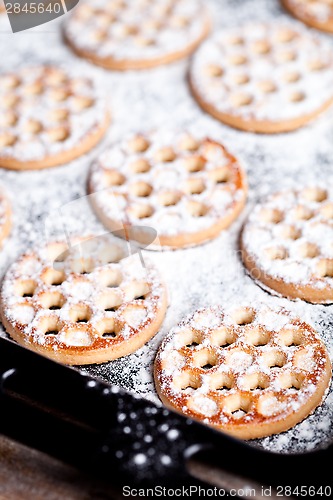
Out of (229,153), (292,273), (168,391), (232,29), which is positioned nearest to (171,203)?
(229,153)

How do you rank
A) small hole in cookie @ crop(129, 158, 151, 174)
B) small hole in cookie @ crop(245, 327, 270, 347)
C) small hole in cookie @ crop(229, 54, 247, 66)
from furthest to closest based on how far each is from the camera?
small hole in cookie @ crop(229, 54, 247, 66) < small hole in cookie @ crop(129, 158, 151, 174) < small hole in cookie @ crop(245, 327, 270, 347)

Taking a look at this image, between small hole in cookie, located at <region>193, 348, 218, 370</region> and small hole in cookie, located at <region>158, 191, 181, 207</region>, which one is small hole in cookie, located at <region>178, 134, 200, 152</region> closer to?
small hole in cookie, located at <region>158, 191, 181, 207</region>

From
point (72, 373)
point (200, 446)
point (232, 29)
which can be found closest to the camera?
point (200, 446)

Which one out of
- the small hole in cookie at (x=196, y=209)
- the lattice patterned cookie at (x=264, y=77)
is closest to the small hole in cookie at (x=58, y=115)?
the lattice patterned cookie at (x=264, y=77)

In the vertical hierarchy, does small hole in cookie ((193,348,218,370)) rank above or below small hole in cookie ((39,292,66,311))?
below

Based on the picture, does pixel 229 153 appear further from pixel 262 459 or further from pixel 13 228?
pixel 262 459

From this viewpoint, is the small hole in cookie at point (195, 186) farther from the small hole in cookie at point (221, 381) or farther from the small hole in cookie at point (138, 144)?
the small hole in cookie at point (221, 381)

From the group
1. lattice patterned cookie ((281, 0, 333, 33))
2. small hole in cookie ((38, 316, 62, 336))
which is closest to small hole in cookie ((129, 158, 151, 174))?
small hole in cookie ((38, 316, 62, 336))
